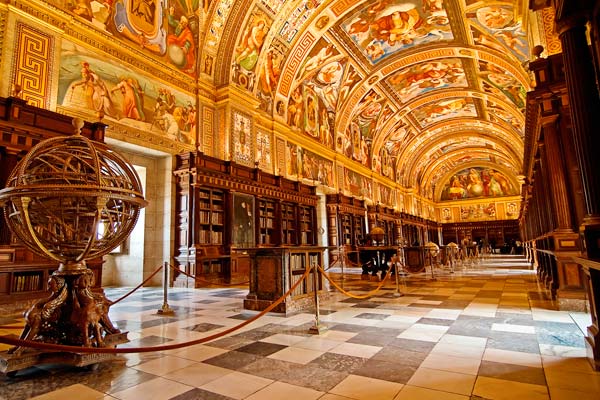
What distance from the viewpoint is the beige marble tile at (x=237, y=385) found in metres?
2.26

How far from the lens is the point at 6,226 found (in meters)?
5.89

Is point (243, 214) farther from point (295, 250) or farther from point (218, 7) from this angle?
point (218, 7)

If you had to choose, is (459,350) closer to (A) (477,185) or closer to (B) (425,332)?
(B) (425,332)

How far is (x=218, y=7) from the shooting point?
1062cm

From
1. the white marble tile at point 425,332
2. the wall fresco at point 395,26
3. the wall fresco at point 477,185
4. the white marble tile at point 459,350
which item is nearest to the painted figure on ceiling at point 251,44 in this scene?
the wall fresco at point 395,26

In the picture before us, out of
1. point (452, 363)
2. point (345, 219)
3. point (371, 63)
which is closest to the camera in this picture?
point (452, 363)

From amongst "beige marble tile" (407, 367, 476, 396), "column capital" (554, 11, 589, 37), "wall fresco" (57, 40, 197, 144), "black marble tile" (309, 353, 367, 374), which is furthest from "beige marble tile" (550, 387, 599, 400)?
"wall fresco" (57, 40, 197, 144)

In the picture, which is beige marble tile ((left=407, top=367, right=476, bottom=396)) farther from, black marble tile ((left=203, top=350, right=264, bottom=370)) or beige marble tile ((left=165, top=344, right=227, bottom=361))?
beige marble tile ((left=165, top=344, right=227, bottom=361))

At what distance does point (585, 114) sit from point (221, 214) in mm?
9339

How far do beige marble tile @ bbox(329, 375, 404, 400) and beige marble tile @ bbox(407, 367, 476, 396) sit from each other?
0.18 meters

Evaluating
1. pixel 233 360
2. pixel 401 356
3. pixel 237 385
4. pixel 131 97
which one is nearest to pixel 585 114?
pixel 401 356

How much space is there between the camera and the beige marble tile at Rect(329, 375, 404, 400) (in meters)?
2.16

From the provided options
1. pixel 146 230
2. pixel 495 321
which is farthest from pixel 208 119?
pixel 495 321

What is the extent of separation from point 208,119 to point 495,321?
10.0m
